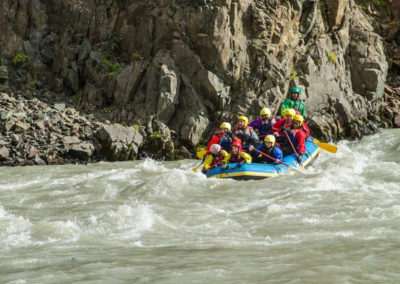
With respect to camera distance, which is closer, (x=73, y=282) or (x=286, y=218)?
(x=73, y=282)

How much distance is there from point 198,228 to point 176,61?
11358 millimetres

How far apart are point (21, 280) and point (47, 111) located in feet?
40.4

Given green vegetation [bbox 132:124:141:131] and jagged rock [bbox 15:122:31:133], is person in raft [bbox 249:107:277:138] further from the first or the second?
jagged rock [bbox 15:122:31:133]

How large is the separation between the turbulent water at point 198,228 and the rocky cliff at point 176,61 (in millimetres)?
5530

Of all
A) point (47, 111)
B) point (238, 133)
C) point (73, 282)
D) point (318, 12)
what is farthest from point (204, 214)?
point (318, 12)

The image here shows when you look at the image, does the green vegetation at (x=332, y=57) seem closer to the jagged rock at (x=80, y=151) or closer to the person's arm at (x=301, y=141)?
the person's arm at (x=301, y=141)

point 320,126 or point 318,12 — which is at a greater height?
point 318,12

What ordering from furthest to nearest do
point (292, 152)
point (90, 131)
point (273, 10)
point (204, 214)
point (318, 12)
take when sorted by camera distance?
point (318, 12) < point (273, 10) < point (90, 131) < point (292, 152) < point (204, 214)

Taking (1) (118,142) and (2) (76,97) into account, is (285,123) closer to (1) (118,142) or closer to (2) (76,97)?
(1) (118,142)

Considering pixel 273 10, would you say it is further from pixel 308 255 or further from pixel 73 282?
pixel 73 282

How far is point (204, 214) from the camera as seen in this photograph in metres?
8.30

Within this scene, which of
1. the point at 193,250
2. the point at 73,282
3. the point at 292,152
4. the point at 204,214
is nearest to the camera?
the point at 73,282

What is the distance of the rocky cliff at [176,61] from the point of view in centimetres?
1747

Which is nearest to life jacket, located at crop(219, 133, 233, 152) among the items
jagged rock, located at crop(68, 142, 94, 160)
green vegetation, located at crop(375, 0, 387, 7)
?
jagged rock, located at crop(68, 142, 94, 160)
